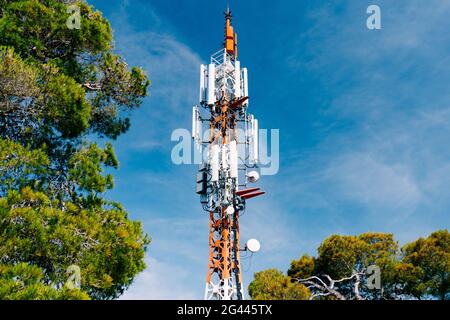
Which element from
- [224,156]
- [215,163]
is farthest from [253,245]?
[224,156]

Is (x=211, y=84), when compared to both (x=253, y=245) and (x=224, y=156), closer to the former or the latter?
(x=224, y=156)

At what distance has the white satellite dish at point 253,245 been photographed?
828 inches

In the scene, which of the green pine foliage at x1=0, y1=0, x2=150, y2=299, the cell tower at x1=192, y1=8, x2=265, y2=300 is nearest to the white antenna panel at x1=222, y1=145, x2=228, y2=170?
the cell tower at x1=192, y1=8, x2=265, y2=300

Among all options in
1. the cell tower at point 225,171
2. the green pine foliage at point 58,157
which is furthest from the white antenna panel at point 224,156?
the green pine foliage at point 58,157

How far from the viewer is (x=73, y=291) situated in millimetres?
7680

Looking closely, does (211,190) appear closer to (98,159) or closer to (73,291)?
(98,159)

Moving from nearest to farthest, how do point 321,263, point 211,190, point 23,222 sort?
point 23,222
point 211,190
point 321,263

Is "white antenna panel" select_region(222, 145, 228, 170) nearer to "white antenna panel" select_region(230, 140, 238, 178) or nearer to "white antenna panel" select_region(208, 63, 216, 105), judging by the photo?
"white antenna panel" select_region(230, 140, 238, 178)

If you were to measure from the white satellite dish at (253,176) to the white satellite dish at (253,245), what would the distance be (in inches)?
114

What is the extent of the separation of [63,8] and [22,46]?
4.62ft

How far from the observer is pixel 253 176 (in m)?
21.8
